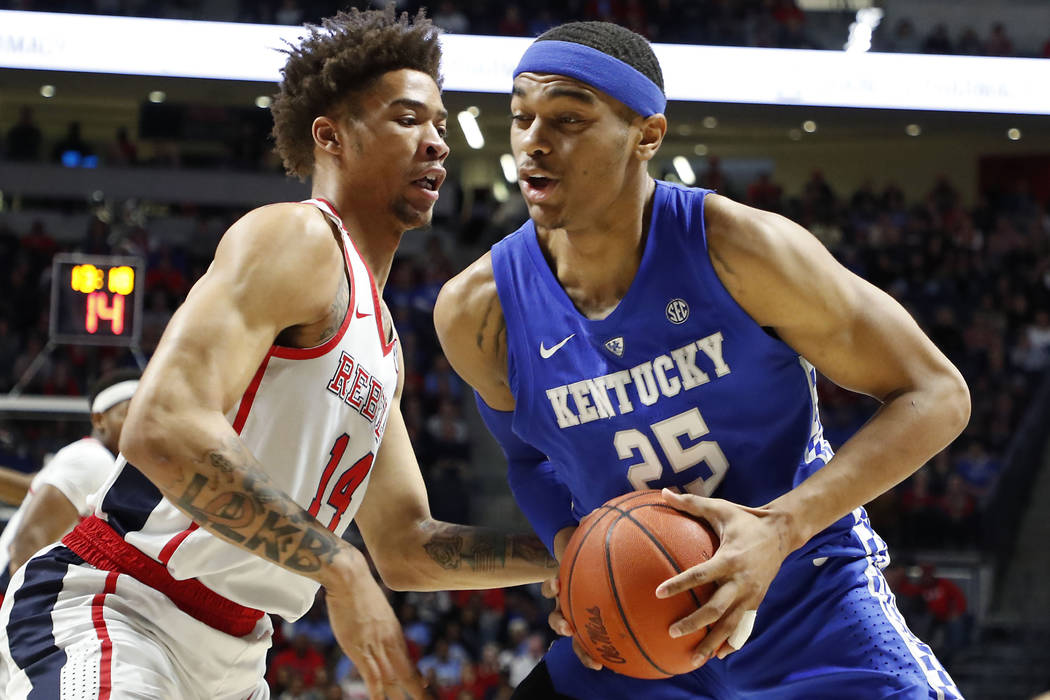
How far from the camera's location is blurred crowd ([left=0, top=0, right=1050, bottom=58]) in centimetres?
1448

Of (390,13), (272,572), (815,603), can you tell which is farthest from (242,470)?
(390,13)

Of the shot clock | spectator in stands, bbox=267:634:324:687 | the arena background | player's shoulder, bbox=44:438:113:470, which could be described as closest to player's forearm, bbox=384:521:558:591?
player's shoulder, bbox=44:438:113:470

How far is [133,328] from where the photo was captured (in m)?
8.91

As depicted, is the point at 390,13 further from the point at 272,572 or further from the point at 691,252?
the point at 272,572

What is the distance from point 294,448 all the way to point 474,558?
75cm

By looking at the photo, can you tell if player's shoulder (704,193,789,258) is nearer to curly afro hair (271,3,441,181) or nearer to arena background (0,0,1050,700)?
curly afro hair (271,3,441,181)

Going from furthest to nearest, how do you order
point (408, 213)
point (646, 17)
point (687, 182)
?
point (687, 182), point (646, 17), point (408, 213)

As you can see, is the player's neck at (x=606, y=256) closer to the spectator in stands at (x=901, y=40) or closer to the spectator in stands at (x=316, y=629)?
the spectator in stands at (x=316, y=629)

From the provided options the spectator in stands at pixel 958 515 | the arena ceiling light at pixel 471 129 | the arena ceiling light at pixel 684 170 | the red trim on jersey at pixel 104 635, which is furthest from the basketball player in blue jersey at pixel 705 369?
the arena ceiling light at pixel 684 170

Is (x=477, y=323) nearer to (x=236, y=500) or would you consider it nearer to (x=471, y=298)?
(x=471, y=298)

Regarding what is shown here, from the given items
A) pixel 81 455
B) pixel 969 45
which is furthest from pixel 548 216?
pixel 969 45

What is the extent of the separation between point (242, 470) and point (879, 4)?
17.9 metres

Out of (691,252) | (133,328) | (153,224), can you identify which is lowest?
(153,224)

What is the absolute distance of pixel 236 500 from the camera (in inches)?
96.3
